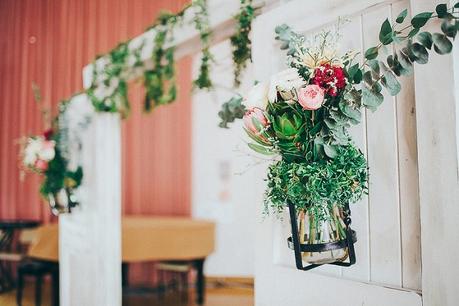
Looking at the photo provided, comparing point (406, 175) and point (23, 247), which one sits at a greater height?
point (406, 175)

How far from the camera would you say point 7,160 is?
10.5ft

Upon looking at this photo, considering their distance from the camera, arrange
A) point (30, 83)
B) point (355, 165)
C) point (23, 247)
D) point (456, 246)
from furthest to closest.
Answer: point (23, 247)
point (30, 83)
point (355, 165)
point (456, 246)

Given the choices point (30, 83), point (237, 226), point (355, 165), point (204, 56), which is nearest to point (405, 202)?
point (355, 165)

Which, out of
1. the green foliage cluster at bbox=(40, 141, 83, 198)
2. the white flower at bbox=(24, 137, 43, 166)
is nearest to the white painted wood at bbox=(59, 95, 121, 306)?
the green foliage cluster at bbox=(40, 141, 83, 198)

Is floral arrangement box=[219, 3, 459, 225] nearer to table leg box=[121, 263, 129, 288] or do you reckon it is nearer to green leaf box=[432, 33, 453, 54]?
green leaf box=[432, 33, 453, 54]

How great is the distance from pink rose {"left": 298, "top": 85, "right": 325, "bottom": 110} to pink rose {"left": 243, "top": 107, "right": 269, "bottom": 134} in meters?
0.13

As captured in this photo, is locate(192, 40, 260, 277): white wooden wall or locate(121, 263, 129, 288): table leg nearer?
locate(121, 263, 129, 288): table leg

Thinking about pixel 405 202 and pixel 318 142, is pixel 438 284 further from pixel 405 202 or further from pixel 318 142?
pixel 318 142

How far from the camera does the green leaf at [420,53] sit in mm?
1150

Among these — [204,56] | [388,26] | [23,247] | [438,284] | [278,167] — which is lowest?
[23,247]

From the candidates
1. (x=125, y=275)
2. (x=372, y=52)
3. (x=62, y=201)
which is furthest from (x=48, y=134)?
(x=125, y=275)

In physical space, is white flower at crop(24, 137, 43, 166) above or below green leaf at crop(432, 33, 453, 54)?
below

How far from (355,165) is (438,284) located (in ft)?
1.22

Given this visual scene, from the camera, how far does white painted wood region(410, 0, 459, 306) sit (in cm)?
118
